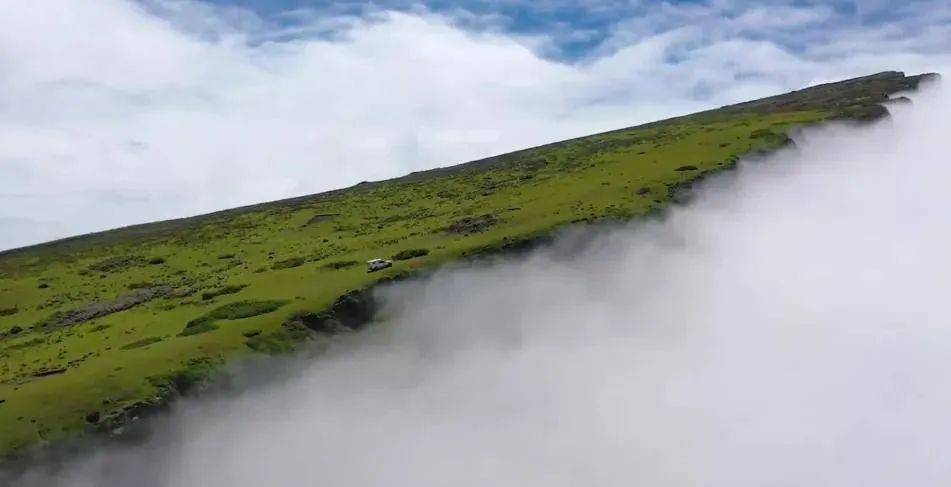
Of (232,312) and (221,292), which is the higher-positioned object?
(221,292)

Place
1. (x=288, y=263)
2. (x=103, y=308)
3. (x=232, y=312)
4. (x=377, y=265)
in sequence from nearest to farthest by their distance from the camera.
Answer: (x=232, y=312), (x=377, y=265), (x=103, y=308), (x=288, y=263)

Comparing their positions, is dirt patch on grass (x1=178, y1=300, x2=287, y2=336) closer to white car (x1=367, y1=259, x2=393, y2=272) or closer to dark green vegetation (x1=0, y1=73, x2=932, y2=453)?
dark green vegetation (x1=0, y1=73, x2=932, y2=453)

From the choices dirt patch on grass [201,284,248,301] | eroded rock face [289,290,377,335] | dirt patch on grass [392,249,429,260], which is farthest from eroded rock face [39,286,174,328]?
eroded rock face [289,290,377,335]

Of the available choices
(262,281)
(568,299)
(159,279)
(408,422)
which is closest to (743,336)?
(568,299)

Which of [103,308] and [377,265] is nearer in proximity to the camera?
[377,265]

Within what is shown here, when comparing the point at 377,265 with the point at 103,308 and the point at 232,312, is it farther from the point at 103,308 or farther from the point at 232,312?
the point at 103,308

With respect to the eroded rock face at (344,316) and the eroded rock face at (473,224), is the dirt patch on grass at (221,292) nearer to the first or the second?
the eroded rock face at (344,316)

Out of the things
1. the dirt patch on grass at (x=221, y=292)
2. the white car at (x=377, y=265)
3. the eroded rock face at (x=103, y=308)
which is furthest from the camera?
the eroded rock face at (x=103, y=308)

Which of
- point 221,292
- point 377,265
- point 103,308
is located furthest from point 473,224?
point 103,308

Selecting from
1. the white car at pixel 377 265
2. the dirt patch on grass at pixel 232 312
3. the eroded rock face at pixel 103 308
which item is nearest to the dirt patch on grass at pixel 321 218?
the eroded rock face at pixel 103 308

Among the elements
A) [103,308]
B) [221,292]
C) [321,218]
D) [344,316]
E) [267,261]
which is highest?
[321,218]
